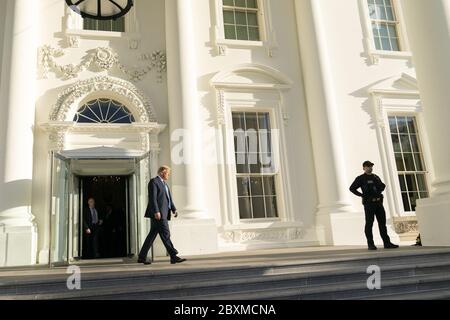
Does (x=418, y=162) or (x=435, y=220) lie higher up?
(x=418, y=162)

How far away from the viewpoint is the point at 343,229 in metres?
10.4

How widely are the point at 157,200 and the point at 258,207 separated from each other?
4.77 metres

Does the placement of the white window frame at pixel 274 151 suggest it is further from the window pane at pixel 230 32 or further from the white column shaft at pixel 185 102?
the window pane at pixel 230 32

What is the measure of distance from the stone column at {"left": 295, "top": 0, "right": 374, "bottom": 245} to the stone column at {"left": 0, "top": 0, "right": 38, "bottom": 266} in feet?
23.9

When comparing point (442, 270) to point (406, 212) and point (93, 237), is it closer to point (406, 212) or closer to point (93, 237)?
point (406, 212)

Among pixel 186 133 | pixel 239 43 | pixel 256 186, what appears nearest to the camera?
pixel 186 133

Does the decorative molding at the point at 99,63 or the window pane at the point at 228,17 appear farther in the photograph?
the window pane at the point at 228,17

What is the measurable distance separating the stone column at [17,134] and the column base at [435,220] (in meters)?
8.31

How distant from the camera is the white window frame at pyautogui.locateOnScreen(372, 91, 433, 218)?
11.4 meters

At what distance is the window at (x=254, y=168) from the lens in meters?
10.8

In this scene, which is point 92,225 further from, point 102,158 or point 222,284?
point 222,284

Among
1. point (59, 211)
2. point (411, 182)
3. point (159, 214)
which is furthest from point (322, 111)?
point (59, 211)

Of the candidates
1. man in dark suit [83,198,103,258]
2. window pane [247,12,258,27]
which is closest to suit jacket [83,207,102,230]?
man in dark suit [83,198,103,258]

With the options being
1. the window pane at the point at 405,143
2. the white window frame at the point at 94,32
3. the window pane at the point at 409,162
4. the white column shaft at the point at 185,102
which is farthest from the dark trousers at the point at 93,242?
the window pane at the point at 405,143
